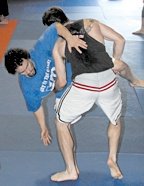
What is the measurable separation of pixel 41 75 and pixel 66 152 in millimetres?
672

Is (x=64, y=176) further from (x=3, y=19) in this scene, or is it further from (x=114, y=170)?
(x=3, y=19)

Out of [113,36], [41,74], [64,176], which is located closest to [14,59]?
[41,74]

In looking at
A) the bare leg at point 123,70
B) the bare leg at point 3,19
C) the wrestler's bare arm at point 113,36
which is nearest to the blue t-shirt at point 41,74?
the wrestler's bare arm at point 113,36

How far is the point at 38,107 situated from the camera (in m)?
3.23

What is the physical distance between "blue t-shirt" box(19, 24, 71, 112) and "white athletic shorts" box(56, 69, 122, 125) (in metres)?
0.19

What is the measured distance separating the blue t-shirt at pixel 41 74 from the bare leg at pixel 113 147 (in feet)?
2.04

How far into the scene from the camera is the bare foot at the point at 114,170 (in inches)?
135

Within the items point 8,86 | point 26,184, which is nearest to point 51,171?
point 26,184

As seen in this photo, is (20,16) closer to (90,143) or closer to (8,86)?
(8,86)

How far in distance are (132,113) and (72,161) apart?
5.06ft

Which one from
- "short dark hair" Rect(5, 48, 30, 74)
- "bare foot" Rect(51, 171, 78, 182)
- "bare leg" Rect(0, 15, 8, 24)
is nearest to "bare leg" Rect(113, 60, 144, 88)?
"short dark hair" Rect(5, 48, 30, 74)

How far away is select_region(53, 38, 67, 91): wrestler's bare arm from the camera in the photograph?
9.45 feet

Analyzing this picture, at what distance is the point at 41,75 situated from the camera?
123 inches

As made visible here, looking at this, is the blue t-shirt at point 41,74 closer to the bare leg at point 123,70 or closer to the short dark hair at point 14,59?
the short dark hair at point 14,59
